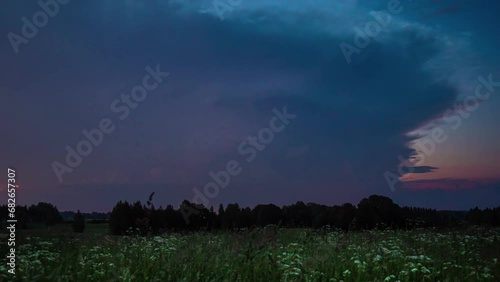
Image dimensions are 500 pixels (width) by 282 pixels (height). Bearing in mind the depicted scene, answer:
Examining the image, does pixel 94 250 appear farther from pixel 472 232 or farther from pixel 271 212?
pixel 472 232

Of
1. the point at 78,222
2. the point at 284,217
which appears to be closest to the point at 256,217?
the point at 284,217

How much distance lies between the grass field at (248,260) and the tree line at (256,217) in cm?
352

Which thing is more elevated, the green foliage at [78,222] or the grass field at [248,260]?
the green foliage at [78,222]

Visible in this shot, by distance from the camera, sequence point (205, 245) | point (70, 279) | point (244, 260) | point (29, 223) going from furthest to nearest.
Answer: point (29, 223) → point (205, 245) → point (244, 260) → point (70, 279)

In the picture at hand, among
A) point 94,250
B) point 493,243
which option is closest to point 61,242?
point 94,250

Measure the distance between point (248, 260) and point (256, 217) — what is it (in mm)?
9666

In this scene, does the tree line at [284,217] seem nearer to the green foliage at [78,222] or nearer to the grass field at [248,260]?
the green foliage at [78,222]

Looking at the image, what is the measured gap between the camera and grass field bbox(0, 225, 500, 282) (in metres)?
8.80

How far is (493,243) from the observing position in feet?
48.5

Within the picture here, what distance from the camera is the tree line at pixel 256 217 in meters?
17.6

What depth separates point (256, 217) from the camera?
19625mm

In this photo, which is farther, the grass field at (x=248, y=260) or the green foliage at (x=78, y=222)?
the green foliage at (x=78, y=222)

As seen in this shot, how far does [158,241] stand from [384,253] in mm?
5891

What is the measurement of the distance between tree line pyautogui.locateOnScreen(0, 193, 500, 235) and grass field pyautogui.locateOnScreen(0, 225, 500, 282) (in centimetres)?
352
